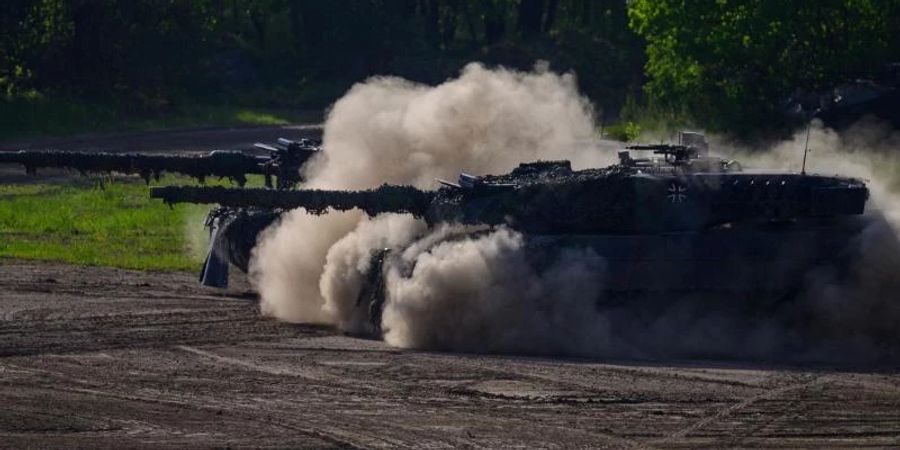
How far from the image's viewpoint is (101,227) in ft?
94.9

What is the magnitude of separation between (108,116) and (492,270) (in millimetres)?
33335

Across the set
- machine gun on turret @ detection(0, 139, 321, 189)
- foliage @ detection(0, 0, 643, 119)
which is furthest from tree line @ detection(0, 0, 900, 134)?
machine gun on turret @ detection(0, 139, 321, 189)

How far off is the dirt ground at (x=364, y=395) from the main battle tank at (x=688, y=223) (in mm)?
1252

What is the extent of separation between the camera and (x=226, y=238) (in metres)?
22.5

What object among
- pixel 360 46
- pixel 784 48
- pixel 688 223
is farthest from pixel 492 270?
pixel 360 46

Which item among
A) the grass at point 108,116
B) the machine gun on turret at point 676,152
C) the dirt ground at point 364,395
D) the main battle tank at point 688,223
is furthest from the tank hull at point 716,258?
the grass at point 108,116

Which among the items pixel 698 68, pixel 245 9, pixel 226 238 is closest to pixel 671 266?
pixel 226 238

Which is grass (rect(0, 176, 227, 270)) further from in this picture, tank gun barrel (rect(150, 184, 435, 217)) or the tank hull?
the tank hull

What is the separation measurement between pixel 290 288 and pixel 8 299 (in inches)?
124

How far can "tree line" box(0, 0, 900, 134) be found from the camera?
122 ft

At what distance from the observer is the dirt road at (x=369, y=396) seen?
505 inches

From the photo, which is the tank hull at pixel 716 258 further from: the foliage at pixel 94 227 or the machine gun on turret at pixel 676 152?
the foliage at pixel 94 227

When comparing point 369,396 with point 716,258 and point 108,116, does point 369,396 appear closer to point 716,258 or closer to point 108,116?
point 716,258

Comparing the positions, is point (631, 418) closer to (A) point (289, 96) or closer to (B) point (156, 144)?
(B) point (156, 144)
